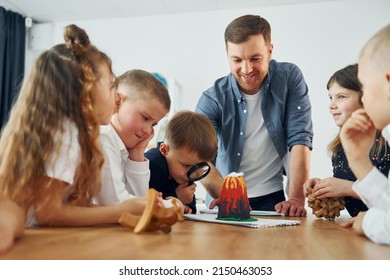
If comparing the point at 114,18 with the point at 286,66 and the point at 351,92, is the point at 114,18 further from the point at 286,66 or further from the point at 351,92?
the point at 351,92

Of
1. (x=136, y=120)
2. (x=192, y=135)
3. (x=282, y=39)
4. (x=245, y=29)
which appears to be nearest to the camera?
(x=136, y=120)

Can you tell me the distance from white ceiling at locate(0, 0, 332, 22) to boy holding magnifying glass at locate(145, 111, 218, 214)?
2.95 ft

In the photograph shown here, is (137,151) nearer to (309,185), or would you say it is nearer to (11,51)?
(309,185)

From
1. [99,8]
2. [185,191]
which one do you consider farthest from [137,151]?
[99,8]

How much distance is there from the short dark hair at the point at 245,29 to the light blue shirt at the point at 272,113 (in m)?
0.18

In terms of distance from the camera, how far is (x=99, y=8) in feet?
7.14

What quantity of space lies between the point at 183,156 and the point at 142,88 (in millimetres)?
206

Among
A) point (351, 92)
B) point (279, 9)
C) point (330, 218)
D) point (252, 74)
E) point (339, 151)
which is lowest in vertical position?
point (330, 218)

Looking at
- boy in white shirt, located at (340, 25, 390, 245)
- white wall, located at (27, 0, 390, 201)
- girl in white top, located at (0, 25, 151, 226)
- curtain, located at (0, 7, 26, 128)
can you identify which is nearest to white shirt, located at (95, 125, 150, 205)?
girl in white top, located at (0, 25, 151, 226)

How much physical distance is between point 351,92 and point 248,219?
48cm

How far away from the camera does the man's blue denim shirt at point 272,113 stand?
4.98ft

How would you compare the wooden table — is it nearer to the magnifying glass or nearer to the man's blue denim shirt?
the magnifying glass
